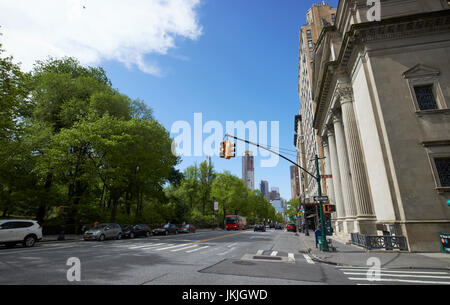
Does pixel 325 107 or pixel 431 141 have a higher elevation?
pixel 325 107

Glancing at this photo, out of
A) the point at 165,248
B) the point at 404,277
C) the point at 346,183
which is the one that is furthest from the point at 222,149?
the point at 346,183

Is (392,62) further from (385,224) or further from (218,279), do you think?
(218,279)

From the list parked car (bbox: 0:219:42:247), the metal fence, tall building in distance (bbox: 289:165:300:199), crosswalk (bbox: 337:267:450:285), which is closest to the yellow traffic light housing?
crosswalk (bbox: 337:267:450:285)

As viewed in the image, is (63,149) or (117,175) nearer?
(63,149)

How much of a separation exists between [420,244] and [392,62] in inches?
500

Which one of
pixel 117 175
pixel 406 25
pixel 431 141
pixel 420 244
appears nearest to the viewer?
pixel 420 244

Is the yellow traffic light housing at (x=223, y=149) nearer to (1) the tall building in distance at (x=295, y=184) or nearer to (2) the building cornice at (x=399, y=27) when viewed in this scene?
(2) the building cornice at (x=399, y=27)

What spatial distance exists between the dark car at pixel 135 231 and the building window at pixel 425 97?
30217 millimetres

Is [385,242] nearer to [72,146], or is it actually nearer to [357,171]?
[357,171]

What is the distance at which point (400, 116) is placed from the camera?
15.4 m

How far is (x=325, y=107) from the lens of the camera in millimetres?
27953

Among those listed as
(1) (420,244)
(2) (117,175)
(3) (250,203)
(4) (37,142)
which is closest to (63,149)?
(4) (37,142)

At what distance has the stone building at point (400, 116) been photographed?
45.7ft
